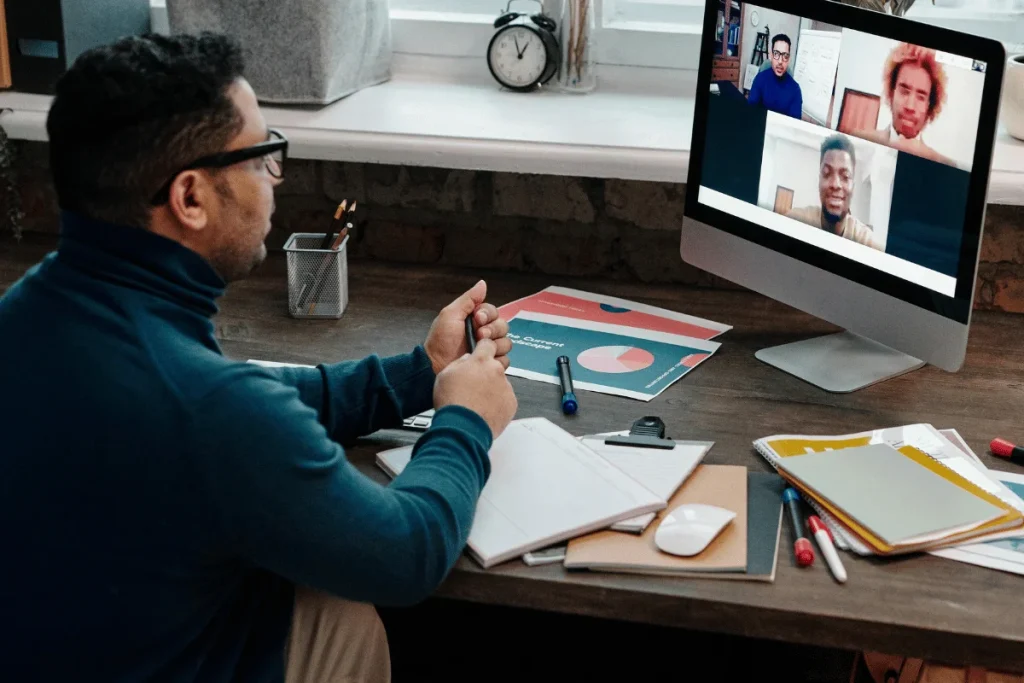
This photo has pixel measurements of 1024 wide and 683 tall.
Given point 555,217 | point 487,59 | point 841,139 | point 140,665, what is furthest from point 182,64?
point 487,59

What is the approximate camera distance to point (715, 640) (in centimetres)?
206

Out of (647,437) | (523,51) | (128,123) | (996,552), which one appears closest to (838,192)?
(647,437)

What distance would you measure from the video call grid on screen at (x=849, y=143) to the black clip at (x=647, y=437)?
36 cm

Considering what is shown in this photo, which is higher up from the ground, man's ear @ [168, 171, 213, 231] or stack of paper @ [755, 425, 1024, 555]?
man's ear @ [168, 171, 213, 231]

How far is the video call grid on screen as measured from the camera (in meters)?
1.41

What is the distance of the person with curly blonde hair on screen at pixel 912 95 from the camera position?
4.63 ft

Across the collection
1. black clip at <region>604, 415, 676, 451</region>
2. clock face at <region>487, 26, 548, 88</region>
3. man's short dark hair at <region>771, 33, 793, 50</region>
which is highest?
man's short dark hair at <region>771, 33, 793, 50</region>

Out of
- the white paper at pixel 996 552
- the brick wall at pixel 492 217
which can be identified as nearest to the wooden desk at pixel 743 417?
the white paper at pixel 996 552

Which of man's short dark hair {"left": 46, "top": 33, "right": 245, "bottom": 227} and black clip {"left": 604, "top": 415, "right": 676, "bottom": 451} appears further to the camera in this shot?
black clip {"left": 604, "top": 415, "right": 676, "bottom": 451}

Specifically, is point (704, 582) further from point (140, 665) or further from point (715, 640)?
point (715, 640)

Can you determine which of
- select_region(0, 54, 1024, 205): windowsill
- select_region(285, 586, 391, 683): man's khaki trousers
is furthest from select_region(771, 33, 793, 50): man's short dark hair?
select_region(285, 586, 391, 683): man's khaki trousers

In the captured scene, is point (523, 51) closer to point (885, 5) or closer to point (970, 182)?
point (885, 5)

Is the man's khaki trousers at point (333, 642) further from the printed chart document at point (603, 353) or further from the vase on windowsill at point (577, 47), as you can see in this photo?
the vase on windowsill at point (577, 47)

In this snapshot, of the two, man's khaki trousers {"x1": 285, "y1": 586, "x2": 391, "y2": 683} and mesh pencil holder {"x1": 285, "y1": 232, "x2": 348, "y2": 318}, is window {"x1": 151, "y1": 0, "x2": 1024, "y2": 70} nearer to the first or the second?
mesh pencil holder {"x1": 285, "y1": 232, "x2": 348, "y2": 318}
